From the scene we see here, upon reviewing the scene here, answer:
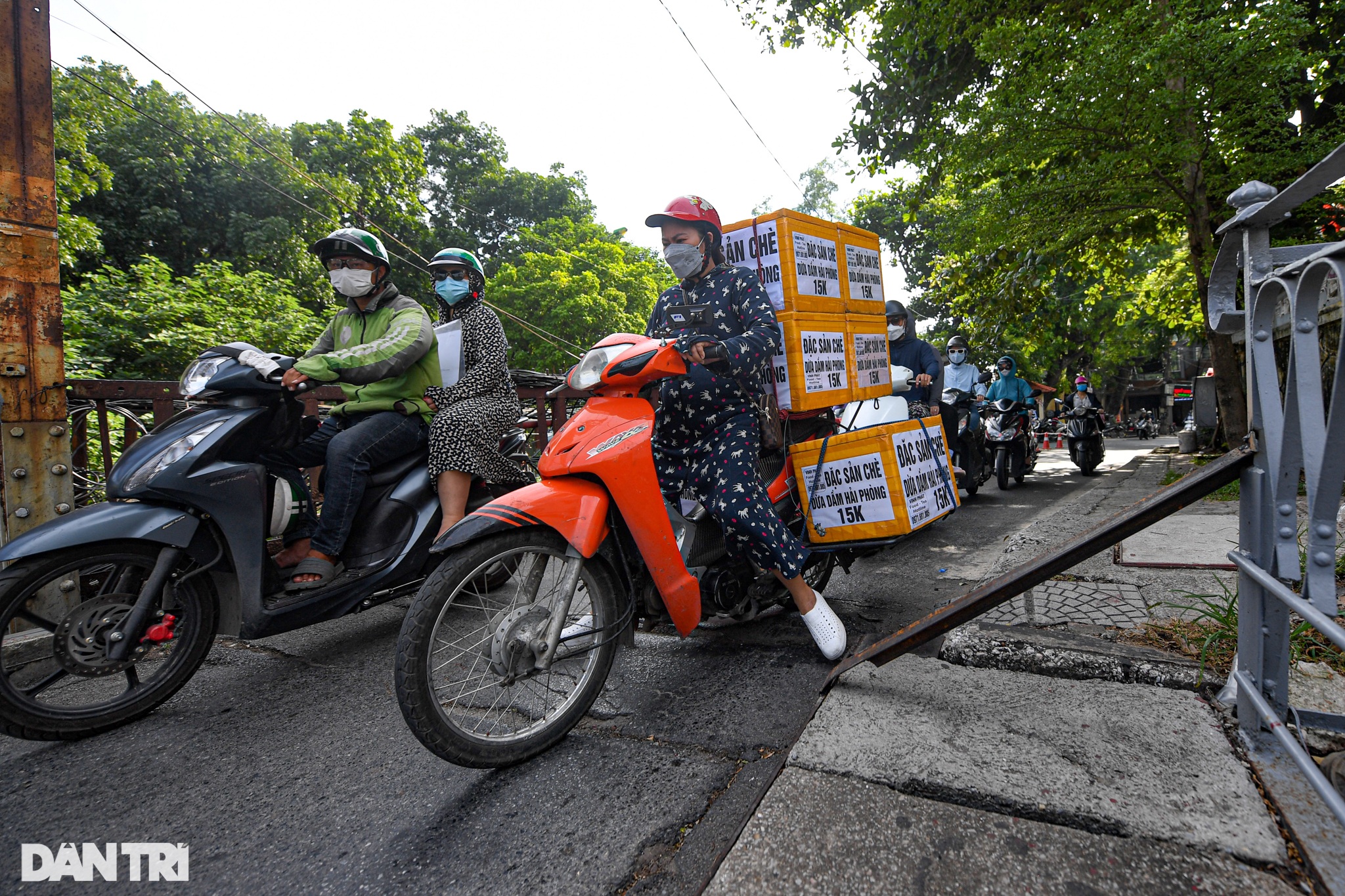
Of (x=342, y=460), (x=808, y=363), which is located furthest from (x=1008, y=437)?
(x=342, y=460)

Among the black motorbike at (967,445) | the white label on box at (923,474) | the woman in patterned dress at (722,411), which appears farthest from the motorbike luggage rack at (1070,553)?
the black motorbike at (967,445)

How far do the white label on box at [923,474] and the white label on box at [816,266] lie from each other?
74 cm

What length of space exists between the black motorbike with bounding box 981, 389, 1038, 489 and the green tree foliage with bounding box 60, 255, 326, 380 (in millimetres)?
9372

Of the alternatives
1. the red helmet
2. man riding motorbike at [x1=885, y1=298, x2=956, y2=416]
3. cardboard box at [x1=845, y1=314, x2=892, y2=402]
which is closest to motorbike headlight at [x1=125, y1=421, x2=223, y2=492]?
the red helmet

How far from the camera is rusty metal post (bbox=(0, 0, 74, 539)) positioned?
9.42 ft

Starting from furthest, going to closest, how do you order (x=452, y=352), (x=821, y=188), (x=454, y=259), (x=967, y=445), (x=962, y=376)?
(x=821, y=188), (x=962, y=376), (x=967, y=445), (x=454, y=259), (x=452, y=352)

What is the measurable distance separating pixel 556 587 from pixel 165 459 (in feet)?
5.03

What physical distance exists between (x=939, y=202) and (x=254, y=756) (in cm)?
1127

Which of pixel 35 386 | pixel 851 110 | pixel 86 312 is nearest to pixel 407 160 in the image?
pixel 86 312

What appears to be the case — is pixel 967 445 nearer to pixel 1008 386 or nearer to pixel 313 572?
pixel 1008 386

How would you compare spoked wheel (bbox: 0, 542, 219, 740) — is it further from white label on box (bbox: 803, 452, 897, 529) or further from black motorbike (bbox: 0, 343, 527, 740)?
white label on box (bbox: 803, 452, 897, 529)

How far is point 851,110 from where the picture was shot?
30.9 ft

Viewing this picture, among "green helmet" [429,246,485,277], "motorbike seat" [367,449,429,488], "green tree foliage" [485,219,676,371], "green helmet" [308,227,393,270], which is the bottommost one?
"motorbike seat" [367,449,429,488]

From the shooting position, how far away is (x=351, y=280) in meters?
3.06
